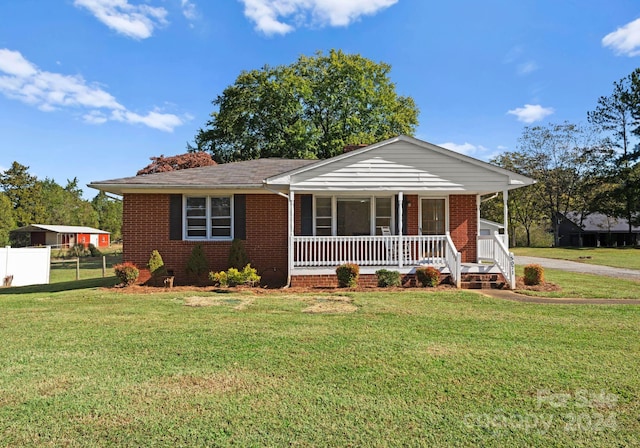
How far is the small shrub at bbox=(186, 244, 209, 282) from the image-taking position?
40.3 ft

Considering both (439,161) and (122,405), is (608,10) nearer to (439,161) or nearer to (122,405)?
(439,161)

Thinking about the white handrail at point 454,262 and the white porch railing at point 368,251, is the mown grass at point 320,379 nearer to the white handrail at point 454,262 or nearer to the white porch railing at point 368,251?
the white handrail at point 454,262

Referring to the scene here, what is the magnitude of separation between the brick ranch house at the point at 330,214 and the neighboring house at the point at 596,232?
44638 millimetres

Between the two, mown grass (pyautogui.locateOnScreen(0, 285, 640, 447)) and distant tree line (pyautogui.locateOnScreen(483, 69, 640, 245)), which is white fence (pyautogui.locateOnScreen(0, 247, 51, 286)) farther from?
distant tree line (pyautogui.locateOnScreen(483, 69, 640, 245))

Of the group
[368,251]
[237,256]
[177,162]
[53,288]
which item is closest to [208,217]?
[237,256]

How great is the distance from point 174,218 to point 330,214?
16.8 ft

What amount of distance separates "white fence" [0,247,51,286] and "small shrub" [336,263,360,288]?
1334cm

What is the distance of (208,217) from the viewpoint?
13.0 meters

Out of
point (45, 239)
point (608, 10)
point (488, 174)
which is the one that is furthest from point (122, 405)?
point (45, 239)

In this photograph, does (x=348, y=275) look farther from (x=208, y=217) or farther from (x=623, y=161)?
(x=623, y=161)

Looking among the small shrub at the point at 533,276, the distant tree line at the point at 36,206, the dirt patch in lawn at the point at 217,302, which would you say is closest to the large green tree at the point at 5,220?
the distant tree line at the point at 36,206

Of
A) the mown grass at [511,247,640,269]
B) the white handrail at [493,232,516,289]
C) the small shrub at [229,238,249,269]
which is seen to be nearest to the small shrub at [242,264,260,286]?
the small shrub at [229,238,249,269]

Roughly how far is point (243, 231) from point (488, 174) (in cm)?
793

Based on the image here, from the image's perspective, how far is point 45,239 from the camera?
50062 millimetres
